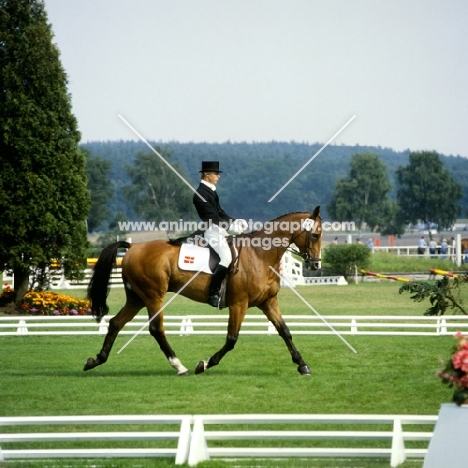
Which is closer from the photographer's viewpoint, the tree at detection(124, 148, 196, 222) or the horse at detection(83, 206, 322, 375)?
the horse at detection(83, 206, 322, 375)

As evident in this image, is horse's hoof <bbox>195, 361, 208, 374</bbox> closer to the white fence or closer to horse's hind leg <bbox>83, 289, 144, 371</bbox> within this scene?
horse's hind leg <bbox>83, 289, 144, 371</bbox>

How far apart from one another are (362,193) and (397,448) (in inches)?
3599

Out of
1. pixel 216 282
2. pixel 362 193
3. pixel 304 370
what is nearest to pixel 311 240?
pixel 216 282

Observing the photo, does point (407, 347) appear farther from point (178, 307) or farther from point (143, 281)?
point (178, 307)

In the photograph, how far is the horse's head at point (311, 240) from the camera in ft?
49.8

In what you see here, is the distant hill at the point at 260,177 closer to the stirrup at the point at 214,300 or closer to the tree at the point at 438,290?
the tree at the point at 438,290

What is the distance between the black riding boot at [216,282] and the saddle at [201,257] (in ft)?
0.19

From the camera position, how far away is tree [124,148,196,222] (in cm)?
9888

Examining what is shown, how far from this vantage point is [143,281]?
15.5m

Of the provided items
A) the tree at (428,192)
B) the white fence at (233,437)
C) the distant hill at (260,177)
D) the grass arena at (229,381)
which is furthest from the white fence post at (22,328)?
the tree at (428,192)

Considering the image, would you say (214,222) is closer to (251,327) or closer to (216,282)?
(216,282)

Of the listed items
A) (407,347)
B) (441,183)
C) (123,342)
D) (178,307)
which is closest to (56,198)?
(178,307)

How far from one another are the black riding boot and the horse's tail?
1.55 meters

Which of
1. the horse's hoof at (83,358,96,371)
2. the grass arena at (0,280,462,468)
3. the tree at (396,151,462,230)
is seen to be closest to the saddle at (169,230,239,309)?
the grass arena at (0,280,462,468)
